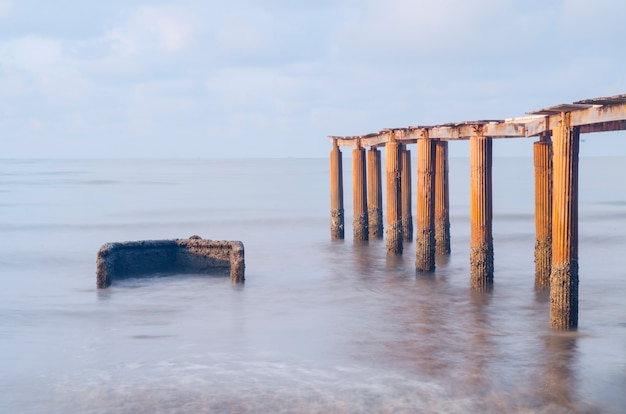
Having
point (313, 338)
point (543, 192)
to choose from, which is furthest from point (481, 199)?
point (313, 338)

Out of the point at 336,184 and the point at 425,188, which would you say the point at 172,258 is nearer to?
the point at 425,188

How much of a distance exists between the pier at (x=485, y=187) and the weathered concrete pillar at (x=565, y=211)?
0.04 feet

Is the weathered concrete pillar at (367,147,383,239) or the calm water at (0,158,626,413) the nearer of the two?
the calm water at (0,158,626,413)

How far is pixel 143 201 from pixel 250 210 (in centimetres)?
1153

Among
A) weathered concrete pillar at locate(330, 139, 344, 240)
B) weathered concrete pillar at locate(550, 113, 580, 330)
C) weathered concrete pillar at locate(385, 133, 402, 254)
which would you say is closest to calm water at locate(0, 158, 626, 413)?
weathered concrete pillar at locate(550, 113, 580, 330)

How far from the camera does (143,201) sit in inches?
2020

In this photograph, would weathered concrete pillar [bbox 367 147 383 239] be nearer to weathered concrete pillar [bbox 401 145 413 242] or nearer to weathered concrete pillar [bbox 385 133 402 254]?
weathered concrete pillar [bbox 401 145 413 242]

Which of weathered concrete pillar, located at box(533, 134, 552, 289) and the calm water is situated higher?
weathered concrete pillar, located at box(533, 134, 552, 289)

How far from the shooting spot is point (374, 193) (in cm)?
2256

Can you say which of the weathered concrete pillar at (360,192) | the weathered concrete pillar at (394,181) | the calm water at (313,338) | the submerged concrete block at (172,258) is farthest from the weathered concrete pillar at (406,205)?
the submerged concrete block at (172,258)

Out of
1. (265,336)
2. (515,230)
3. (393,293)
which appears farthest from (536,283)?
(515,230)

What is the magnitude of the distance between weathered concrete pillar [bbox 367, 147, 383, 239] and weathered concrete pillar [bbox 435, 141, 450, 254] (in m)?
2.55

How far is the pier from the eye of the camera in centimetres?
1039

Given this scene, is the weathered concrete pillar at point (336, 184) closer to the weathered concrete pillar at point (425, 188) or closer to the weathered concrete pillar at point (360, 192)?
the weathered concrete pillar at point (360, 192)
